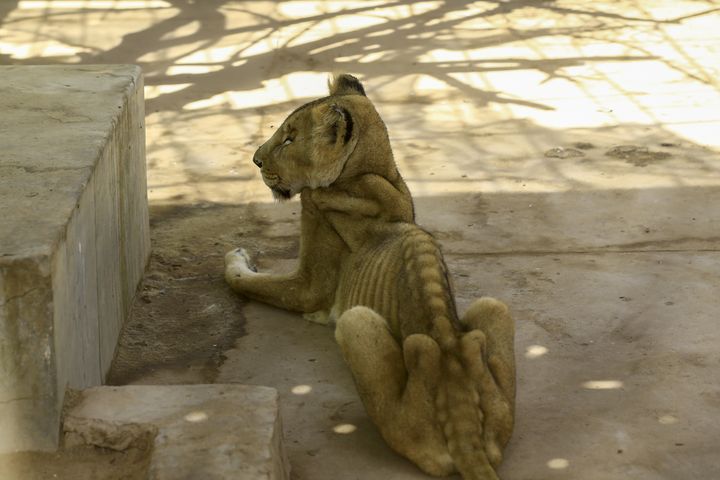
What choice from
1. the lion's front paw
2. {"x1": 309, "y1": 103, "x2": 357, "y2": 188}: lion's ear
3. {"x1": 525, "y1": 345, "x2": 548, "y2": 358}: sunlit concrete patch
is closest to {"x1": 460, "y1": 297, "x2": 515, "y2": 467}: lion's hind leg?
{"x1": 525, "y1": 345, "x2": 548, "y2": 358}: sunlit concrete patch

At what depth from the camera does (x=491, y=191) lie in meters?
7.49

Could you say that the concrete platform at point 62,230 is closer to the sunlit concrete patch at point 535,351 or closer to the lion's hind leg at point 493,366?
the lion's hind leg at point 493,366

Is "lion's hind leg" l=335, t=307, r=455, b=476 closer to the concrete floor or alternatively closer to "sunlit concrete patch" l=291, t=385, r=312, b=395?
the concrete floor

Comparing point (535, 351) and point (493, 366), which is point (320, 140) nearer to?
point (535, 351)

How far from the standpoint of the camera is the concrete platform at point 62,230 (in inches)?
160

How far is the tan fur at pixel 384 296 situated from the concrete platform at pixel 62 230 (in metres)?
0.68

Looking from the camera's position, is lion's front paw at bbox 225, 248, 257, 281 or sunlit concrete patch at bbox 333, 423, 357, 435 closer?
sunlit concrete patch at bbox 333, 423, 357, 435

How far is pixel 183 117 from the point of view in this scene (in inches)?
360

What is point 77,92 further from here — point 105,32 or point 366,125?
point 105,32

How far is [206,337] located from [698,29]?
7.11 metres

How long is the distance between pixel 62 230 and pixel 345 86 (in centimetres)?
185

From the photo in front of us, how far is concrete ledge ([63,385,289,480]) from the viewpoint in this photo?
3.91 m

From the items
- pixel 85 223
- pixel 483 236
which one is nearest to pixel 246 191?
pixel 483 236

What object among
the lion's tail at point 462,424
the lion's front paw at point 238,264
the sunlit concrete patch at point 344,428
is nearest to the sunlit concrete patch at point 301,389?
the sunlit concrete patch at point 344,428
